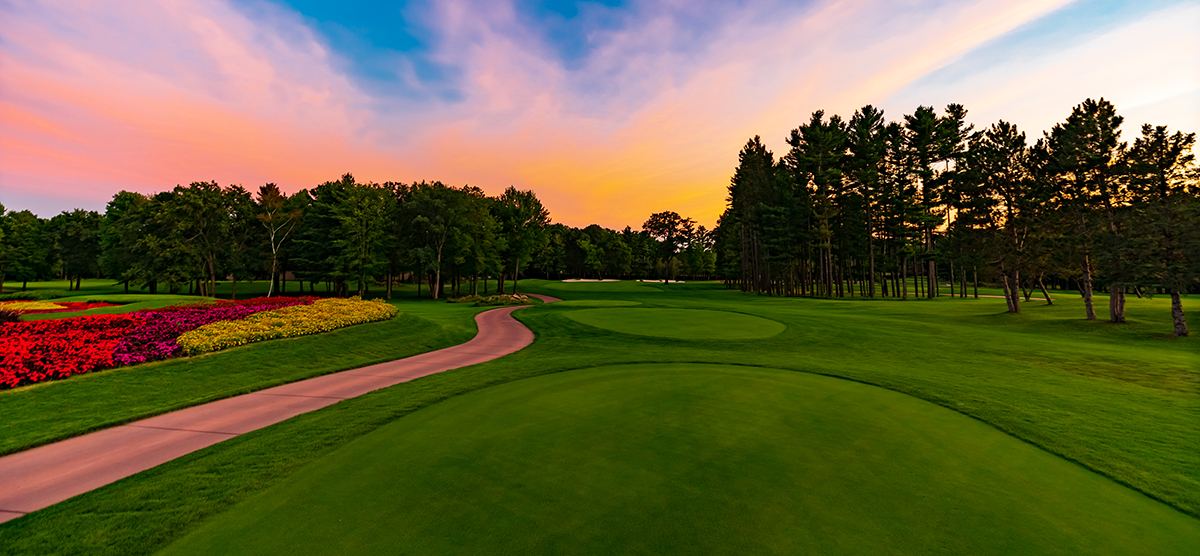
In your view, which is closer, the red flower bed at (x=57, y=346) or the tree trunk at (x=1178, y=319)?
the red flower bed at (x=57, y=346)

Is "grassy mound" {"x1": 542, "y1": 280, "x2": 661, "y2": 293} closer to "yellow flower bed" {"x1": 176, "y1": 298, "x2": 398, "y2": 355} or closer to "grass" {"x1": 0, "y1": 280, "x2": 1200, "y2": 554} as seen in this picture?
"grass" {"x1": 0, "y1": 280, "x2": 1200, "y2": 554}

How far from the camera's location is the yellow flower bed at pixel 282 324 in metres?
11.8

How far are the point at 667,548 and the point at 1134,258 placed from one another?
96.2 feet

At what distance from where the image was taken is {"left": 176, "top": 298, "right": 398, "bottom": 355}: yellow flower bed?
11750 mm

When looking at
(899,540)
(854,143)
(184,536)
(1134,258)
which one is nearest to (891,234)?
(854,143)

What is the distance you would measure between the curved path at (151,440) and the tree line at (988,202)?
104 ft

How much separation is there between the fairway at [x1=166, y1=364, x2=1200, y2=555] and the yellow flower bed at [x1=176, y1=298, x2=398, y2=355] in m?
9.41

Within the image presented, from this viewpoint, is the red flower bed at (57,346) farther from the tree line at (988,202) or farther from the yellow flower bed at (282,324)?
the tree line at (988,202)

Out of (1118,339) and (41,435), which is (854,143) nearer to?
(1118,339)

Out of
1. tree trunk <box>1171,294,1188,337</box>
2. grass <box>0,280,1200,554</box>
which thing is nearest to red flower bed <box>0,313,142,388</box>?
grass <box>0,280,1200,554</box>

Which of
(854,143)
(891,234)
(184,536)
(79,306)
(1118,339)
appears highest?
(854,143)

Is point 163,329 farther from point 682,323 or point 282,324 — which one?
point 682,323

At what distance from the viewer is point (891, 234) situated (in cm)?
4581

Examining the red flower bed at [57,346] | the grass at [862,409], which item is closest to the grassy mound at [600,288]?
the grass at [862,409]
